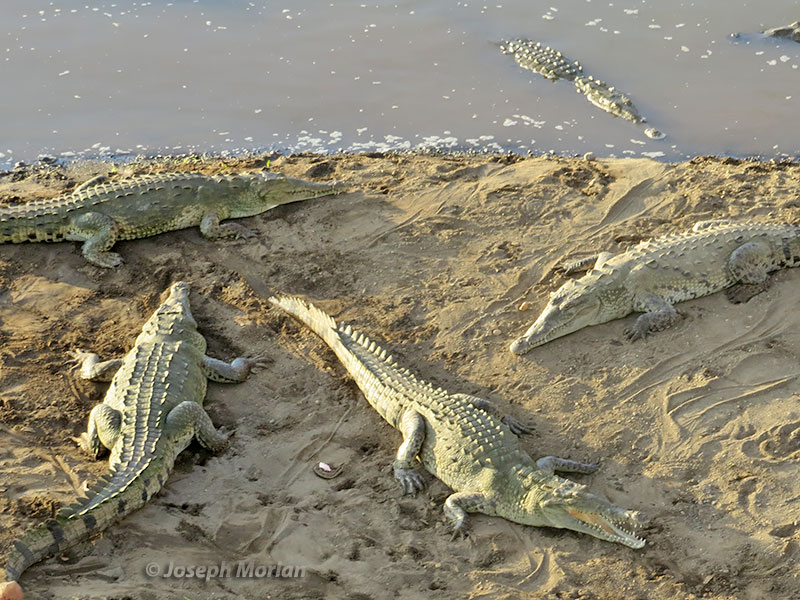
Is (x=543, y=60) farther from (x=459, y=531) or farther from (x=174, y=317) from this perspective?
(x=459, y=531)

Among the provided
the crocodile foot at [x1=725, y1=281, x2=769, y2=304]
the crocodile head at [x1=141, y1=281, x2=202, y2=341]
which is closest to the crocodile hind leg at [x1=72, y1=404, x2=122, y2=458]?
the crocodile head at [x1=141, y1=281, x2=202, y2=341]

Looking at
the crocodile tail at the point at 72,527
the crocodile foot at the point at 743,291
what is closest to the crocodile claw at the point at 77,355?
the crocodile tail at the point at 72,527

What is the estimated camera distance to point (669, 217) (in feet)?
28.4

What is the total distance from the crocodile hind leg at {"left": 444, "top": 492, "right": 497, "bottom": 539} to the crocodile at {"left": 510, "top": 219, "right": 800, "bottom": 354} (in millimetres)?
1569

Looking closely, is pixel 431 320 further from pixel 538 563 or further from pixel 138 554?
pixel 138 554

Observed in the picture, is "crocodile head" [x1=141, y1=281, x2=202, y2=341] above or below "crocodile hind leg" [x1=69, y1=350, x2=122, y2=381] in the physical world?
above

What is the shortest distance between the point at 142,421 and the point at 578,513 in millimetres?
2893

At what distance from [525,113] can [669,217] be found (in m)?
3.19

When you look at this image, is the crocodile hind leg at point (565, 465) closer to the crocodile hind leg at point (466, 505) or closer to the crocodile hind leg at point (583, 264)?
the crocodile hind leg at point (466, 505)

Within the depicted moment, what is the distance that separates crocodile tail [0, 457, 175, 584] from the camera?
511cm

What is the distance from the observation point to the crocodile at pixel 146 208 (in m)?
8.91

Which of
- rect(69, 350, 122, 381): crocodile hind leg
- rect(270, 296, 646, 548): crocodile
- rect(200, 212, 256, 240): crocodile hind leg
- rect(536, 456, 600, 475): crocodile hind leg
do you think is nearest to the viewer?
rect(270, 296, 646, 548): crocodile

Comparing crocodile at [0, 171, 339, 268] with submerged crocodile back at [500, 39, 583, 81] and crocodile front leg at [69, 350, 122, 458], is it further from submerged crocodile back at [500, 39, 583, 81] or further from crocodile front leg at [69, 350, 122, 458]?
submerged crocodile back at [500, 39, 583, 81]

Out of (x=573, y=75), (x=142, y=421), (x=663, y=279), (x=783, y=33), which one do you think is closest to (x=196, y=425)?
(x=142, y=421)
